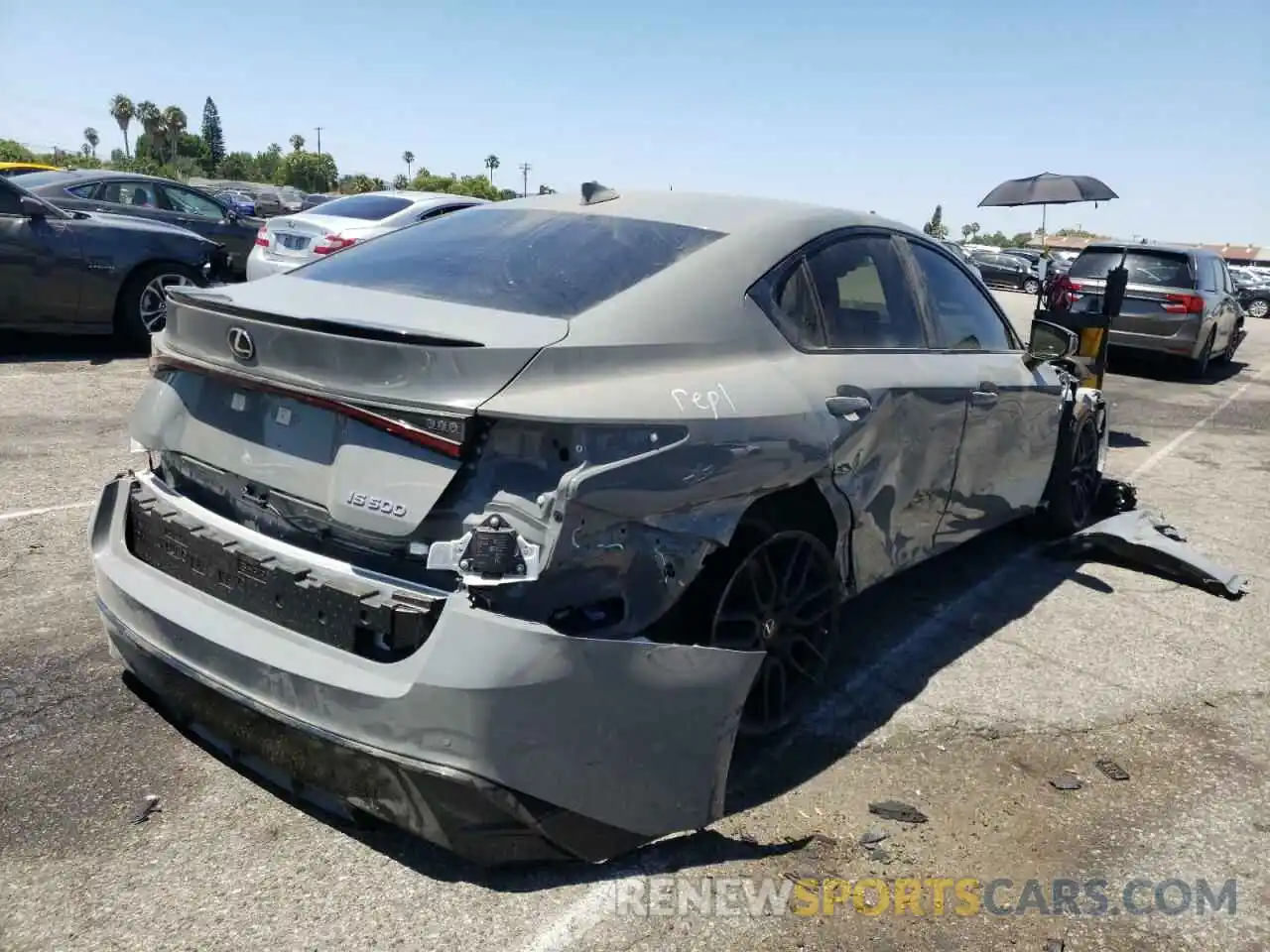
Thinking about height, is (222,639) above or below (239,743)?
above

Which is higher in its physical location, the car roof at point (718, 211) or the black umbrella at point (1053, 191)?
the black umbrella at point (1053, 191)

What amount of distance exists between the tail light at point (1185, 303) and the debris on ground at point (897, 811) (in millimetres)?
12003

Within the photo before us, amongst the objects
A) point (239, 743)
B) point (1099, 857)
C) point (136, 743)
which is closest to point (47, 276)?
point (136, 743)

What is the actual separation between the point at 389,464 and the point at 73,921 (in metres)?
1.25

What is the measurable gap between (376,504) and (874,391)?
70.1 inches

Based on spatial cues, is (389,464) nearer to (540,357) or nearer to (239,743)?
(540,357)

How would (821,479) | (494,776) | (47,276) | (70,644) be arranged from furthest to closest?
(47,276)
(70,644)
(821,479)
(494,776)

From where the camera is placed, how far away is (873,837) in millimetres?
2863

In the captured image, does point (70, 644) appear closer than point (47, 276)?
Yes

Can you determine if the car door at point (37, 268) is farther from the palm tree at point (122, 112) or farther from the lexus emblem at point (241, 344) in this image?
the palm tree at point (122, 112)

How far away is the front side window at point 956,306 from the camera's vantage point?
417 centimetres

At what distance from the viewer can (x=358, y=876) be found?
2537mm

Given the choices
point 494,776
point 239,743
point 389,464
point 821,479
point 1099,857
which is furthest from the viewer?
point 821,479

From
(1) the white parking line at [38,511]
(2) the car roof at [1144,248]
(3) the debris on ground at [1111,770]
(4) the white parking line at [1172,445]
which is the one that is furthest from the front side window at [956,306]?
(2) the car roof at [1144,248]
